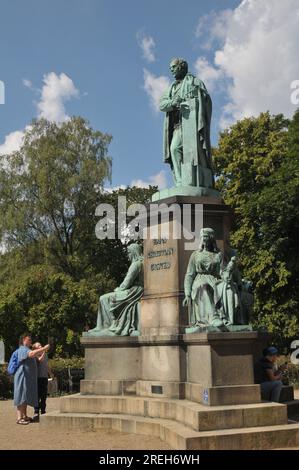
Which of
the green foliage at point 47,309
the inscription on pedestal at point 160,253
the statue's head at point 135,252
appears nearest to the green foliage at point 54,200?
the green foliage at point 47,309

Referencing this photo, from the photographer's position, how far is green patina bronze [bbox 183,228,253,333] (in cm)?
893

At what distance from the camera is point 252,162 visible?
29.9m

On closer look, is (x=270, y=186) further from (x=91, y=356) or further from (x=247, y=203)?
(x=91, y=356)

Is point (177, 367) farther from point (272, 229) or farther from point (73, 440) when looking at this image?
point (272, 229)

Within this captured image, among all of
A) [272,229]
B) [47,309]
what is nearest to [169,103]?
[272,229]

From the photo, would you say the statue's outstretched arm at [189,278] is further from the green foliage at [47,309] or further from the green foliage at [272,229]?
the green foliage at [47,309]

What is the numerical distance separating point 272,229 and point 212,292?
662 inches

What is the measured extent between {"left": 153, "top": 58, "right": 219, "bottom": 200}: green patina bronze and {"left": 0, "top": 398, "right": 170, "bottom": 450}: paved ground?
178 inches

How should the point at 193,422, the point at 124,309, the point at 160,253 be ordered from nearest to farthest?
the point at 193,422 < the point at 160,253 < the point at 124,309

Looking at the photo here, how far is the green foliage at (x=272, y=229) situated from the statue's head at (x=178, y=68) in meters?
14.0

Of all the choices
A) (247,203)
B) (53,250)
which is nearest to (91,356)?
(247,203)

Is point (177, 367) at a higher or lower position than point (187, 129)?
lower

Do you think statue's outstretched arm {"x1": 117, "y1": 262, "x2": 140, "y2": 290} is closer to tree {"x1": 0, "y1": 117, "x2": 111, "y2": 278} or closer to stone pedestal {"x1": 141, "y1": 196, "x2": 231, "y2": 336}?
stone pedestal {"x1": 141, "y1": 196, "x2": 231, "y2": 336}

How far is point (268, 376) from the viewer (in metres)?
9.52
